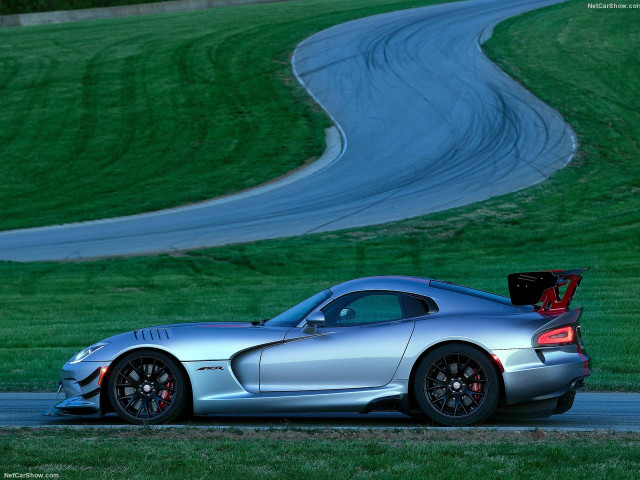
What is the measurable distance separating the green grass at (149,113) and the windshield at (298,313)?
1905cm

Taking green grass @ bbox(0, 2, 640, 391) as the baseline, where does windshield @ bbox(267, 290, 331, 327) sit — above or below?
below

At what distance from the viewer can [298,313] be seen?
27.7 feet

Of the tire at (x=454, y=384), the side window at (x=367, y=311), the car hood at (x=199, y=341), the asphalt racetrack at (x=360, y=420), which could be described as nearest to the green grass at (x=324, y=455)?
the tire at (x=454, y=384)

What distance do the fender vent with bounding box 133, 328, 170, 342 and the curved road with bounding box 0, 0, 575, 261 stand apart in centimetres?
1398

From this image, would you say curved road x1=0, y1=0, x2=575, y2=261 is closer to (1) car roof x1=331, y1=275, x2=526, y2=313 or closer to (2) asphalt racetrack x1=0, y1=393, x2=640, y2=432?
(2) asphalt racetrack x1=0, y1=393, x2=640, y2=432

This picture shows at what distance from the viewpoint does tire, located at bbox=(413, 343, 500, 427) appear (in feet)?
25.7

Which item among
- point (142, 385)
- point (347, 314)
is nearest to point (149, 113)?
point (142, 385)

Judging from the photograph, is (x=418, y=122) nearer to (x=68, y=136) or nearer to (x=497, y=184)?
(x=497, y=184)

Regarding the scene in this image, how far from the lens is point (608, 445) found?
6.75 metres

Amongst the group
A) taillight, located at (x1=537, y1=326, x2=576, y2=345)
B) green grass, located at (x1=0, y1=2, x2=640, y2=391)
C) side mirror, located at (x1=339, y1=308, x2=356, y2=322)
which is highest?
green grass, located at (x1=0, y1=2, x2=640, y2=391)

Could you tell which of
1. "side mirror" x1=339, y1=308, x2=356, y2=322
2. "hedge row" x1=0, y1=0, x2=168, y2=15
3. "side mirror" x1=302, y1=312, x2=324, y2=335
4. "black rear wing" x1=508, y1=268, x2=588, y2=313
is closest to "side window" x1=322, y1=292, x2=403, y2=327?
"side mirror" x1=339, y1=308, x2=356, y2=322

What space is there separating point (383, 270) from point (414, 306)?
1130 centimetres

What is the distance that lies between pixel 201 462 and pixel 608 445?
107 inches

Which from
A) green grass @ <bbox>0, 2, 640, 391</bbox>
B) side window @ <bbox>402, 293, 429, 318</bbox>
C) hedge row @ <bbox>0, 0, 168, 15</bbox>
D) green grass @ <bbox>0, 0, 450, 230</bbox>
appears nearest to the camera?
side window @ <bbox>402, 293, 429, 318</bbox>
